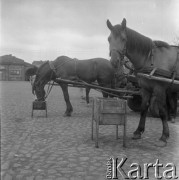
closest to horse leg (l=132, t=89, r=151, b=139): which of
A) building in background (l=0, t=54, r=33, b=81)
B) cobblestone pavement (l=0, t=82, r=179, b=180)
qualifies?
cobblestone pavement (l=0, t=82, r=179, b=180)

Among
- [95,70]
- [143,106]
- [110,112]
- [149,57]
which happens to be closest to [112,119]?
[110,112]

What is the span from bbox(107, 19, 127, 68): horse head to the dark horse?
415cm

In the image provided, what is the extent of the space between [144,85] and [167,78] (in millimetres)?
455

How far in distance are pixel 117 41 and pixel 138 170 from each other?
2367 mm

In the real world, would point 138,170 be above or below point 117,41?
below

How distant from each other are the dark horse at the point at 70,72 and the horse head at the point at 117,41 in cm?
415

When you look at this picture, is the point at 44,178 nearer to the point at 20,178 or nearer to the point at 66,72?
the point at 20,178

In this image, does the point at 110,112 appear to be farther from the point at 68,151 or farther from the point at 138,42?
the point at 138,42

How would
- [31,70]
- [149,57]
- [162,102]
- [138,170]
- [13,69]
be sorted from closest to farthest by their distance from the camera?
1. [138,170]
2. [162,102]
3. [149,57]
4. [31,70]
5. [13,69]

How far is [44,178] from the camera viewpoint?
356 cm

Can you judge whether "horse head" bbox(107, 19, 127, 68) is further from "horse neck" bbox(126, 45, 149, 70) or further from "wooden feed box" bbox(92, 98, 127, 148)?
"wooden feed box" bbox(92, 98, 127, 148)

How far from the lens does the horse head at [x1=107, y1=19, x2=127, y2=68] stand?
16.9 ft

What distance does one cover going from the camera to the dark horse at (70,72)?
927cm

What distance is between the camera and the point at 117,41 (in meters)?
5.20
